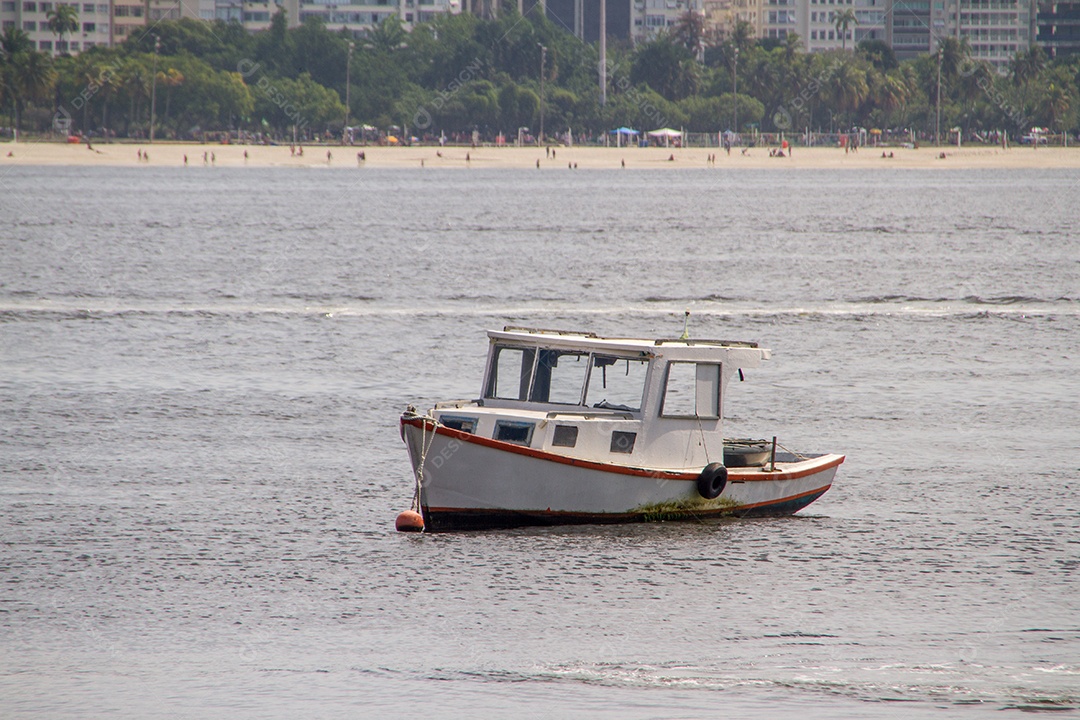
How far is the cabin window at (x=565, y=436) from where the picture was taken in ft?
84.0

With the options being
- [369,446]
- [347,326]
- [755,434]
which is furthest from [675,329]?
[369,446]

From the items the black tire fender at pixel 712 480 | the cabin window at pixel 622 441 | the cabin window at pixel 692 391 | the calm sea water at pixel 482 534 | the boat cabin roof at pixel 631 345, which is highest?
the boat cabin roof at pixel 631 345

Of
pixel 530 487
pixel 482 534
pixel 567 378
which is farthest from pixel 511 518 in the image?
pixel 567 378

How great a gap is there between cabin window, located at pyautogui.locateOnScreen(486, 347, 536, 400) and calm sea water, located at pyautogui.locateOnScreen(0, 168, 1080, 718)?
2679 mm

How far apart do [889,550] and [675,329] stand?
33305 millimetres

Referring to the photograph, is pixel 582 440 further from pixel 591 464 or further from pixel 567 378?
pixel 567 378

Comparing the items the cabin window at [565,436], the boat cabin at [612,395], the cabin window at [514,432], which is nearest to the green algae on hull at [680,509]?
the boat cabin at [612,395]

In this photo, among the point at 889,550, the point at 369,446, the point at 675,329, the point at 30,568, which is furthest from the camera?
the point at 675,329

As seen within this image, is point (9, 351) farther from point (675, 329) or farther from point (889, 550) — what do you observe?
point (889, 550)

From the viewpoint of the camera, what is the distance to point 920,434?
128 feet

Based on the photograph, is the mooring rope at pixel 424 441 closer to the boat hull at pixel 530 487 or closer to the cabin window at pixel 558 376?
the boat hull at pixel 530 487

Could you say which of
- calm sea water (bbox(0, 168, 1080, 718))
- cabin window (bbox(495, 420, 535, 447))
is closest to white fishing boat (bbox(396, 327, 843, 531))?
cabin window (bbox(495, 420, 535, 447))

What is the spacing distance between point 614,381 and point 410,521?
15.1 ft

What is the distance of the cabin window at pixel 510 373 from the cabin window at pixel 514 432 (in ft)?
4.93
